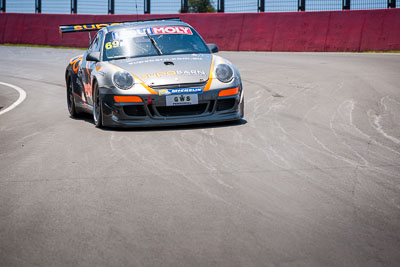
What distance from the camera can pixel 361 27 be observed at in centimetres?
1994

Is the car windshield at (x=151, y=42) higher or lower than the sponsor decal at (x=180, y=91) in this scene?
higher

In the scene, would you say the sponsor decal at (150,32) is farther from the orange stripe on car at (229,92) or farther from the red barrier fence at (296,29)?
the red barrier fence at (296,29)

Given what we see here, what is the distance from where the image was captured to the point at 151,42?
Answer: 8.65m

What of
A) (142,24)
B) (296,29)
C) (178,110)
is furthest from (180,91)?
(296,29)

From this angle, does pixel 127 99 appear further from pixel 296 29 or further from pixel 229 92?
pixel 296 29

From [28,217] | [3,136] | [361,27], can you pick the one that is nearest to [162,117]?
[3,136]

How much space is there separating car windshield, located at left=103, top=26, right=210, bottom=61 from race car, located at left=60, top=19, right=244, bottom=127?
0.01 metres

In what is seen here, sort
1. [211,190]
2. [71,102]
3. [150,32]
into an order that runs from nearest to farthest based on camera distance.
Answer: [211,190] → [150,32] → [71,102]

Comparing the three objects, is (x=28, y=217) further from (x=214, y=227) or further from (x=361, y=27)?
(x=361, y=27)

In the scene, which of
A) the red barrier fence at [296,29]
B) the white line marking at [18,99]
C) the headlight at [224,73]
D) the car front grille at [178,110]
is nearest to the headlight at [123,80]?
the car front grille at [178,110]

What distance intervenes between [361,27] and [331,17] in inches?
39.1

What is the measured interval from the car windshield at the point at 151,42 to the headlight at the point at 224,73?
87 centimetres

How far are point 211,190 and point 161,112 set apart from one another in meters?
2.97

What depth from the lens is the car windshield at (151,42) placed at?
27.8 feet
